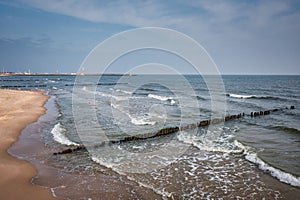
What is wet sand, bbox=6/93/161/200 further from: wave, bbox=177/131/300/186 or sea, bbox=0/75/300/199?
wave, bbox=177/131/300/186

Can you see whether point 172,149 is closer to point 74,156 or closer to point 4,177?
point 74,156

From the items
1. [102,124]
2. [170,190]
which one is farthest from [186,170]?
[102,124]

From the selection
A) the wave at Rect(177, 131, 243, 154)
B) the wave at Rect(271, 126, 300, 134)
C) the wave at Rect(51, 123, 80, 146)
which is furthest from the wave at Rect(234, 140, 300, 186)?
the wave at Rect(51, 123, 80, 146)

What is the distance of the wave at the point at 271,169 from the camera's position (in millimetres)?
7978

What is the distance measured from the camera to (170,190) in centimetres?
731

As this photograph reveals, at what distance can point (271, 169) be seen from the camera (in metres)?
9.02

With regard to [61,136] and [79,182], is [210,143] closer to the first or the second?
[79,182]

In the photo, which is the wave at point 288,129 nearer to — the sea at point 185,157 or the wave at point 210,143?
the sea at point 185,157

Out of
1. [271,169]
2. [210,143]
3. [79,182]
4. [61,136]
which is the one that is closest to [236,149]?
[210,143]

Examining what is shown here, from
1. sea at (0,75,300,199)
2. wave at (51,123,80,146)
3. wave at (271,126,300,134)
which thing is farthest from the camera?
wave at (271,126,300,134)

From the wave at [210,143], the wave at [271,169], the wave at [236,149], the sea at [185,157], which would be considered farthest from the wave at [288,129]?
the wave at [271,169]

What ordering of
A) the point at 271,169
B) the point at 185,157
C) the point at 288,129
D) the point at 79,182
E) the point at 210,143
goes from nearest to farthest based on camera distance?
1. the point at 79,182
2. the point at 271,169
3. the point at 185,157
4. the point at 210,143
5. the point at 288,129

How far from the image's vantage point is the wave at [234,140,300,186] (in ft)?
26.2

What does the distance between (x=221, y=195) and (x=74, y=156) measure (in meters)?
6.45
